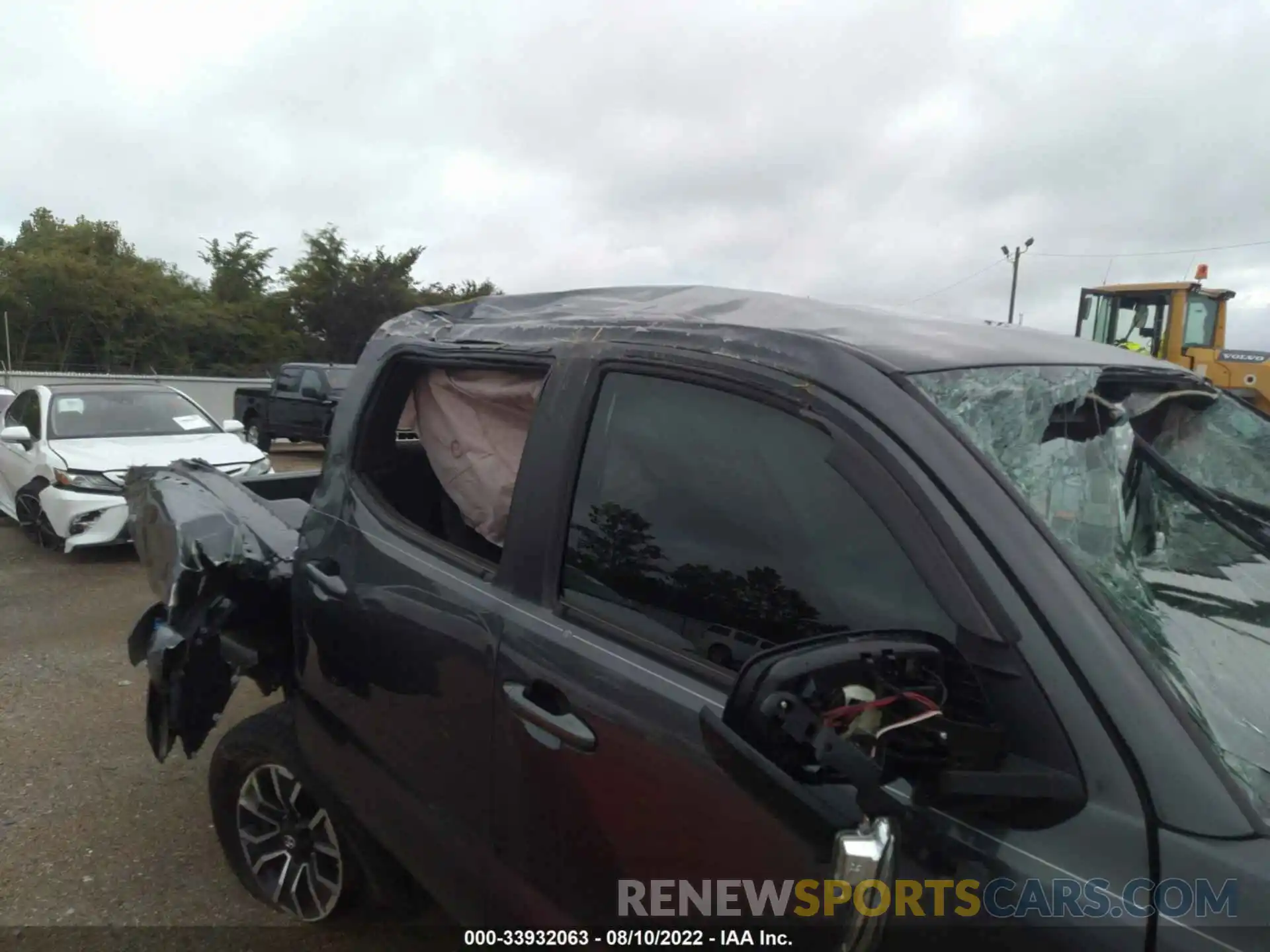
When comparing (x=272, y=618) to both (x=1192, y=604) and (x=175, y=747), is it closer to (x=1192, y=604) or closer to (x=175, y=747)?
(x=175, y=747)

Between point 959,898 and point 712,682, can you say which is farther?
point 712,682

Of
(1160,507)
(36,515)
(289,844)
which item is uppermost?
(1160,507)

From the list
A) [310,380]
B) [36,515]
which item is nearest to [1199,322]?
[36,515]

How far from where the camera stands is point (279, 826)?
2.88m

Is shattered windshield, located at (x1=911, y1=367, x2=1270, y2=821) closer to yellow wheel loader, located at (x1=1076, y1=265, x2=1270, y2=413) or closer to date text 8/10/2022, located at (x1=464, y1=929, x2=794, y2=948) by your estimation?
date text 8/10/2022, located at (x1=464, y1=929, x2=794, y2=948)

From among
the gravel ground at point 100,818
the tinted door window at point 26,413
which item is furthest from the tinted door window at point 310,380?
the gravel ground at point 100,818

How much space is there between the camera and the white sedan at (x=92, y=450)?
733cm

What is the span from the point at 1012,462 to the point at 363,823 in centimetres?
194

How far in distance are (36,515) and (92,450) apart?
72 centimetres

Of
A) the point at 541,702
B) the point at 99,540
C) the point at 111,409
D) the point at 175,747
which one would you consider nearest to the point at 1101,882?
the point at 541,702

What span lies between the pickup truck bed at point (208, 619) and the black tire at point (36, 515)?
513 cm

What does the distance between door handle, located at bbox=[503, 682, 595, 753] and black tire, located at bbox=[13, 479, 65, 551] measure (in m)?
7.06

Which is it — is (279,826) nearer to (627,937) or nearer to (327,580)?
(327,580)

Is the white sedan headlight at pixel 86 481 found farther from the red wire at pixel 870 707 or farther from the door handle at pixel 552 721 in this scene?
the red wire at pixel 870 707
